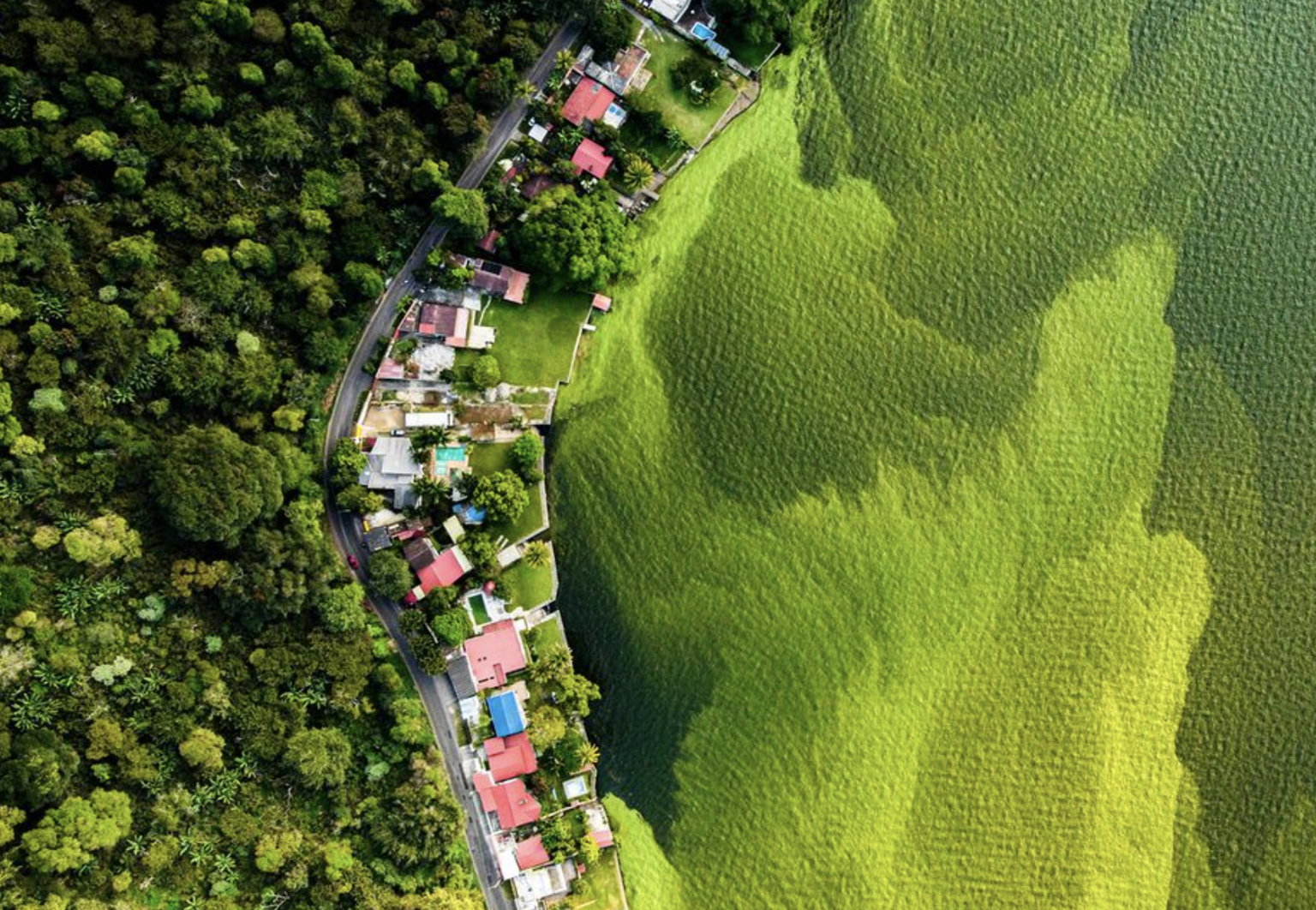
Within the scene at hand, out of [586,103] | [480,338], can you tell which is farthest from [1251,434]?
[480,338]

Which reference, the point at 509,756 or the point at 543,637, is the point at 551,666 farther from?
the point at 509,756

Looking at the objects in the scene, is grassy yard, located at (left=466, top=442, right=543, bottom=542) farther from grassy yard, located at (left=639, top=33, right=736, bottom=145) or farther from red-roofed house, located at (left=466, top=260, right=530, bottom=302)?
grassy yard, located at (left=639, top=33, right=736, bottom=145)

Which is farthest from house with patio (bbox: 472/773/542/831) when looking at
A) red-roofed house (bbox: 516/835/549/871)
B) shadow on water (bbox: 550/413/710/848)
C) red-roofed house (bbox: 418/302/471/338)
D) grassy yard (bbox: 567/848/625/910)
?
red-roofed house (bbox: 418/302/471/338)

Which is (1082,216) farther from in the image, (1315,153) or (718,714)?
(718,714)

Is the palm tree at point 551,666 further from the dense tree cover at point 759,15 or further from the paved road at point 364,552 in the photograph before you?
the dense tree cover at point 759,15

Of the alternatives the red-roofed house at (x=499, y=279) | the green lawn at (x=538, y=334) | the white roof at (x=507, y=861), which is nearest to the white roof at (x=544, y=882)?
the white roof at (x=507, y=861)
